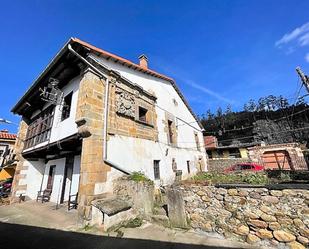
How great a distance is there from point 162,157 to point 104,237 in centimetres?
515

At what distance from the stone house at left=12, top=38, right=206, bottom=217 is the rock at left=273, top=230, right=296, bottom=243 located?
464cm

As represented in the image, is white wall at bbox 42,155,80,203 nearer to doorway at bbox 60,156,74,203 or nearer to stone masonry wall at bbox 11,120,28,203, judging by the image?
doorway at bbox 60,156,74,203

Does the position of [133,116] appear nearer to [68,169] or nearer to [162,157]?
[162,157]

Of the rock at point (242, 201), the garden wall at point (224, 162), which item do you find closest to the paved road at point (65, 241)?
the rock at point (242, 201)

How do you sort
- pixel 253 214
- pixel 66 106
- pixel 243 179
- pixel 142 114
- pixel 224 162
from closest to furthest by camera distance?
1. pixel 253 214
2. pixel 243 179
3. pixel 66 106
4. pixel 142 114
5. pixel 224 162

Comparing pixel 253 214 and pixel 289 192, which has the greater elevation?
pixel 289 192

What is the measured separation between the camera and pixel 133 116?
7.58 meters

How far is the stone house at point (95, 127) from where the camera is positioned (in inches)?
225

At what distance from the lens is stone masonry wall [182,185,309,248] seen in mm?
3131

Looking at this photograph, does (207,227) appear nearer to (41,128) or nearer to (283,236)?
(283,236)

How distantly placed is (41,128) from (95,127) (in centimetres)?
607

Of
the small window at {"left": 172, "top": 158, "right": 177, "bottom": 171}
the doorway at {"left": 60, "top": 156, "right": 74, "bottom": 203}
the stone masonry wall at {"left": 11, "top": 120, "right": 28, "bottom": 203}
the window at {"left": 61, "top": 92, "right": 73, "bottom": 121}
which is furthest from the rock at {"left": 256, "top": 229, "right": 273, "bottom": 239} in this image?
the stone masonry wall at {"left": 11, "top": 120, "right": 28, "bottom": 203}

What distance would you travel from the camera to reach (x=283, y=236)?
3193 mm

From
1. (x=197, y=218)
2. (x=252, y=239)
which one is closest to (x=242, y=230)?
(x=252, y=239)
